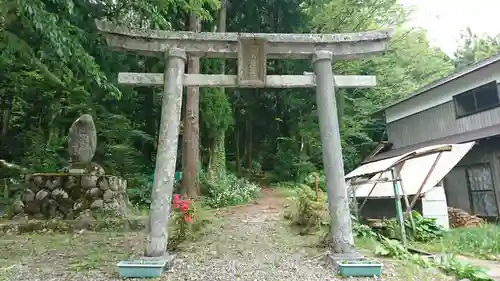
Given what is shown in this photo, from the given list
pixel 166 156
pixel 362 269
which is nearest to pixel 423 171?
pixel 362 269

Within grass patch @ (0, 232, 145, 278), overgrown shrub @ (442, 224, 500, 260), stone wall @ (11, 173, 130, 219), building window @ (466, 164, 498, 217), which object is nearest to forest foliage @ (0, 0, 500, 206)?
stone wall @ (11, 173, 130, 219)

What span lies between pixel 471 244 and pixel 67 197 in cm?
846

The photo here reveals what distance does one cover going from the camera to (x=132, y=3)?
6.93 metres

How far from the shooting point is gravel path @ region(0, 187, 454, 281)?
427 centimetres

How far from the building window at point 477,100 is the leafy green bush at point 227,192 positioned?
7.75 metres

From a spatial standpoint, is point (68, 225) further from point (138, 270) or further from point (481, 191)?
point (481, 191)

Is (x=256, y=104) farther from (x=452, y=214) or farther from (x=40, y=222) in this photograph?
(x=40, y=222)

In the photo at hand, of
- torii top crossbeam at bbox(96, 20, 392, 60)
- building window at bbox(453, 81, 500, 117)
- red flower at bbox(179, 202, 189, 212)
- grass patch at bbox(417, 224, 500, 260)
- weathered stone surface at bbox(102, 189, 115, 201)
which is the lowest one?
grass patch at bbox(417, 224, 500, 260)

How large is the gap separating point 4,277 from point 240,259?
123 inches

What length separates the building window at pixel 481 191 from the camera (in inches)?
379

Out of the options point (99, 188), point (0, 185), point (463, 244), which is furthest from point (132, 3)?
point (0, 185)

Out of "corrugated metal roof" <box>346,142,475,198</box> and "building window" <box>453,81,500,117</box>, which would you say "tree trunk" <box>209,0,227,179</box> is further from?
"building window" <box>453,81,500,117</box>

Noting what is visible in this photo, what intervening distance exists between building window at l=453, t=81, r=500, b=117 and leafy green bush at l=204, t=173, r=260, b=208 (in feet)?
25.4

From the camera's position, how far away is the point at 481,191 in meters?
9.94
